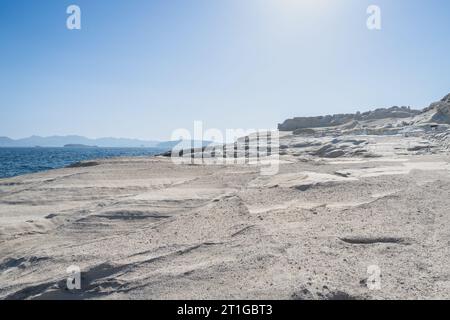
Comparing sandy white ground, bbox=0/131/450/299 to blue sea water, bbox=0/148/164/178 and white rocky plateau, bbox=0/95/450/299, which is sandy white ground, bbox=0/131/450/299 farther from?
blue sea water, bbox=0/148/164/178

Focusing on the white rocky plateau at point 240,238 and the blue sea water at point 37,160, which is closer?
Answer: the white rocky plateau at point 240,238

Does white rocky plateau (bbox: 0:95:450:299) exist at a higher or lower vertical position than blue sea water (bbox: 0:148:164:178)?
higher

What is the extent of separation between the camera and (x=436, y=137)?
19594 millimetres

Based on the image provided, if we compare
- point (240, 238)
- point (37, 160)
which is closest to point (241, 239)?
point (240, 238)

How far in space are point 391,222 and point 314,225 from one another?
3.91ft

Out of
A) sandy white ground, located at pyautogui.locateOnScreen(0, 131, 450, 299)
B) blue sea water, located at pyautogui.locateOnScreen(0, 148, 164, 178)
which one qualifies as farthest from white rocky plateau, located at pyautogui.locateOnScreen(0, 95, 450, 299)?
blue sea water, located at pyautogui.locateOnScreen(0, 148, 164, 178)

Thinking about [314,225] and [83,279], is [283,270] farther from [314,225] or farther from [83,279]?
[83,279]

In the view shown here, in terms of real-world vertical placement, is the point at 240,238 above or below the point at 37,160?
above

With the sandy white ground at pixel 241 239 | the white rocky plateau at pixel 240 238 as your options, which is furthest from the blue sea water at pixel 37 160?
the sandy white ground at pixel 241 239

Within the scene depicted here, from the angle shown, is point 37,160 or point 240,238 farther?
point 37,160

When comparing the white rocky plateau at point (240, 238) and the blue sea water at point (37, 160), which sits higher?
the white rocky plateau at point (240, 238)

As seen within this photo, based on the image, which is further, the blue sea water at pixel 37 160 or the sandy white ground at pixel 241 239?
the blue sea water at pixel 37 160

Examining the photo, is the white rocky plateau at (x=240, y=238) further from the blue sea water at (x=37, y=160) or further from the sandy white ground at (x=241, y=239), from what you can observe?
the blue sea water at (x=37, y=160)

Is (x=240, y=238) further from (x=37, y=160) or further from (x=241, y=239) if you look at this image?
(x=37, y=160)
